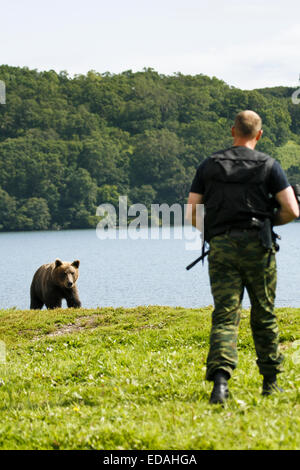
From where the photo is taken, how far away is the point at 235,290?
5586 millimetres

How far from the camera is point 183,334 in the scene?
32.8 feet

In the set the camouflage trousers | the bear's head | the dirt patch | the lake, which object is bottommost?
the lake

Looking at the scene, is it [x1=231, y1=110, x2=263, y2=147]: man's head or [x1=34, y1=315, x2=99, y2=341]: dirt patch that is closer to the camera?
[x1=231, y1=110, x2=263, y2=147]: man's head

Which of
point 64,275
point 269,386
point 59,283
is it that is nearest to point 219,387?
point 269,386

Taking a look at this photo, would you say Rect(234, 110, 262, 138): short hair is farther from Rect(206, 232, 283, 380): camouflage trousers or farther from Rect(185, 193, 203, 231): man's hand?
Rect(206, 232, 283, 380): camouflage trousers

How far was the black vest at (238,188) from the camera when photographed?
5.59 m

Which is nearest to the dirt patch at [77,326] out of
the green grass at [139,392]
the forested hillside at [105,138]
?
the green grass at [139,392]

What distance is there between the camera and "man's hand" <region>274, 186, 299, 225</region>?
18.4 feet

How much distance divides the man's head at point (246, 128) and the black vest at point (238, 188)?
0.13m

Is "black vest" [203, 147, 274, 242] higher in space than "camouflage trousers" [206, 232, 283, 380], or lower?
higher

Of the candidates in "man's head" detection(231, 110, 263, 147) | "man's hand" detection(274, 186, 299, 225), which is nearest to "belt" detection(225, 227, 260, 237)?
"man's hand" detection(274, 186, 299, 225)

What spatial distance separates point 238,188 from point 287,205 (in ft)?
1.45

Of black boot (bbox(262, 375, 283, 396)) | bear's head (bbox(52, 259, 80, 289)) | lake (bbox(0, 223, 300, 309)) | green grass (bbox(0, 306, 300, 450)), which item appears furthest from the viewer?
lake (bbox(0, 223, 300, 309))

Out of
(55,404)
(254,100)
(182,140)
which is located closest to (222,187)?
(55,404)
